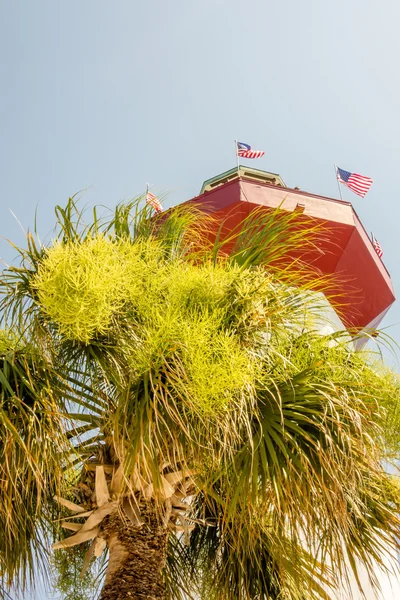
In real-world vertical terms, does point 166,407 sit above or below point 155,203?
below

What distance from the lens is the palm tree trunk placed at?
4.39 metres

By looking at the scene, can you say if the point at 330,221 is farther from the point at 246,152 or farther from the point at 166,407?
the point at 166,407

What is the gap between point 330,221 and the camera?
1027cm

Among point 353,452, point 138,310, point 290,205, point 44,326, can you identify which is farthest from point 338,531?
point 290,205

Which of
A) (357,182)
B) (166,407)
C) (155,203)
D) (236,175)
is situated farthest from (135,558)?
(357,182)

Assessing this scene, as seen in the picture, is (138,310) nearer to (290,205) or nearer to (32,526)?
(32,526)

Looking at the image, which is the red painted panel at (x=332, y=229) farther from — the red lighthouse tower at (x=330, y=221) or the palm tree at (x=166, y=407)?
the palm tree at (x=166, y=407)

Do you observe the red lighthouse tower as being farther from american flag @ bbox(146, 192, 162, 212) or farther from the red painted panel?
american flag @ bbox(146, 192, 162, 212)

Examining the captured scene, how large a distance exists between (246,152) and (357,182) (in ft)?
6.49

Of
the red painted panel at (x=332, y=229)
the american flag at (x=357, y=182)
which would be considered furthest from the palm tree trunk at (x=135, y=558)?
the american flag at (x=357, y=182)

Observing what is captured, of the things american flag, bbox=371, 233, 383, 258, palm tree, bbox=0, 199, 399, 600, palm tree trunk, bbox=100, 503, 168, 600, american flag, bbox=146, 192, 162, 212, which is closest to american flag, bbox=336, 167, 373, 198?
american flag, bbox=371, 233, 383, 258

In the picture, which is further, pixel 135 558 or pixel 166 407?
pixel 135 558

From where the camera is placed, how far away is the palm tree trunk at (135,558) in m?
4.39

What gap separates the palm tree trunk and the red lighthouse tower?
4.92m
